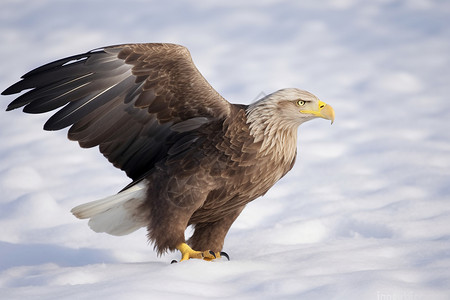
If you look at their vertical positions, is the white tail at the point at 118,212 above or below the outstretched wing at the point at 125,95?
below

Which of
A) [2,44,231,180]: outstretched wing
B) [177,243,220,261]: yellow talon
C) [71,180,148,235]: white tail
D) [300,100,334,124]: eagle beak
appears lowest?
[177,243,220,261]: yellow talon

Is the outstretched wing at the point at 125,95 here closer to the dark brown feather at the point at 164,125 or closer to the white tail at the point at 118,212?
the dark brown feather at the point at 164,125

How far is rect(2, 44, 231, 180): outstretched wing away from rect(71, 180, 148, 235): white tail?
334 millimetres

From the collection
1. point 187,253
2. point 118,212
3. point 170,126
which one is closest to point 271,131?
point 170,126

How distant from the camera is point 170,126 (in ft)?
18.2

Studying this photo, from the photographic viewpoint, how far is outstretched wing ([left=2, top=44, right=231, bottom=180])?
5426 millimetres

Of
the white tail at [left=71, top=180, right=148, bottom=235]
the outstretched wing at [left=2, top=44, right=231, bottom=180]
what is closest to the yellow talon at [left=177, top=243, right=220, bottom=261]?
the white tail at [left=71, top=180, right=148, bottom=235]

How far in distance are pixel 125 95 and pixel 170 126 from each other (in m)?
0.38

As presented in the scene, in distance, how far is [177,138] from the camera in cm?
551

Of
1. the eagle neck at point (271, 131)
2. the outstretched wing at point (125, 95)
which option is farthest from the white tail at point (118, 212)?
the eagle neck at point (271, 131)

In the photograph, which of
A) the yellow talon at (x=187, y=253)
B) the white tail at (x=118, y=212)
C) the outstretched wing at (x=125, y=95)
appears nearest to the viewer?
the yellow talon at (x=187, y=253)

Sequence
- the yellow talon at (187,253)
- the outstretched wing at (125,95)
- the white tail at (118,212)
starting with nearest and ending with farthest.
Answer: the yellow talon at (187,253), the outstretched wing at (125,95), the white tail at (118,212)

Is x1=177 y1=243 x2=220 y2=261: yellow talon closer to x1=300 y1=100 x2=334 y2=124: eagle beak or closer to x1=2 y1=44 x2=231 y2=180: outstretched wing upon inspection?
x1=2 y1=44 x2=231 y2=180: outstretched wing

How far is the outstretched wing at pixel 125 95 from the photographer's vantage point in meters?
5.43
